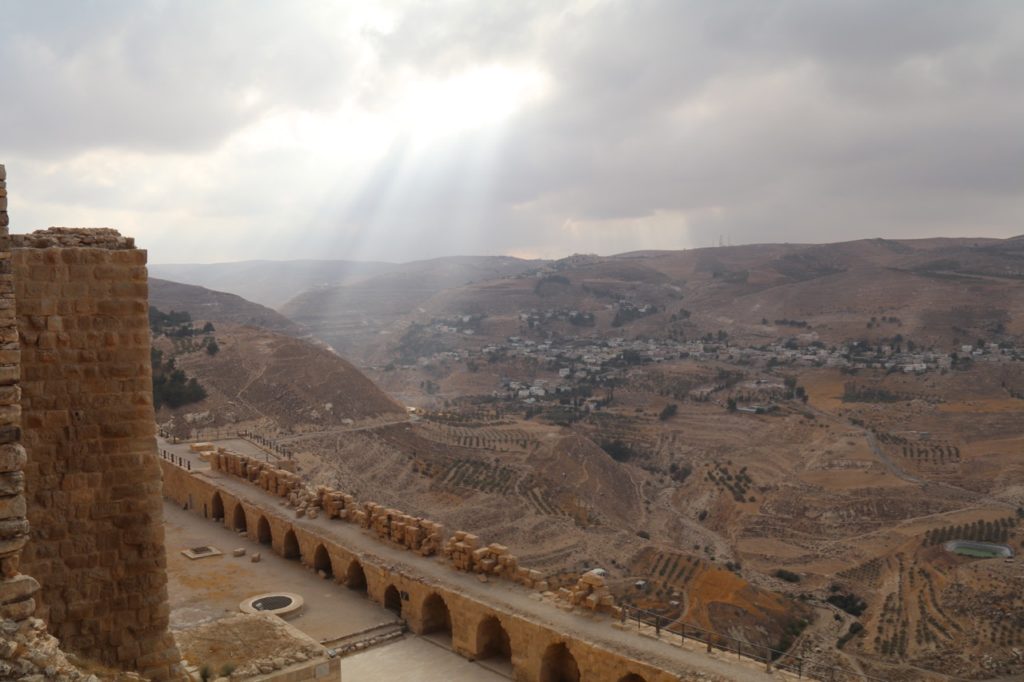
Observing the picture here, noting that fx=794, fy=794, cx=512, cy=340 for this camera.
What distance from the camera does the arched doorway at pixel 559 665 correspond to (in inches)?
418

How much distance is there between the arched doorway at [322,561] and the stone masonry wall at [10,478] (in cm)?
1155

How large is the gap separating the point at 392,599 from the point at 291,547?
3704mm

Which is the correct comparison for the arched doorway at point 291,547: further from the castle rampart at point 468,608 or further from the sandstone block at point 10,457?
the sandstone block at point 10,457

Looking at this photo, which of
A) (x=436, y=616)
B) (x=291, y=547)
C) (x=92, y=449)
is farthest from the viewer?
(x=291, y=547)

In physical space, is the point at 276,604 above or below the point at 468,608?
below

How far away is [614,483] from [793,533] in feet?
33.7

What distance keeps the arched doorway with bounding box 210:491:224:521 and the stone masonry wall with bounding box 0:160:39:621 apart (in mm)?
16017

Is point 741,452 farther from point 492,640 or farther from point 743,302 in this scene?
point 743,302

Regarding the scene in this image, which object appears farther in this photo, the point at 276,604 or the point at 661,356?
the point at 661,356

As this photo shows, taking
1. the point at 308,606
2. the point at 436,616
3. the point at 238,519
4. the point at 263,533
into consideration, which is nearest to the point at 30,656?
the point at 436,616

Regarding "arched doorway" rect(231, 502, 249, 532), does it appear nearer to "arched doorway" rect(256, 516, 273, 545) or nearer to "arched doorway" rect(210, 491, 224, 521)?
"arched doorway" rect(210, 491, 224, 521)

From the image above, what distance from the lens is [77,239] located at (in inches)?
227

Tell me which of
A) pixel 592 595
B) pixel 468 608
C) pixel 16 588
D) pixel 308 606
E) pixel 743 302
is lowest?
pixel 308 606

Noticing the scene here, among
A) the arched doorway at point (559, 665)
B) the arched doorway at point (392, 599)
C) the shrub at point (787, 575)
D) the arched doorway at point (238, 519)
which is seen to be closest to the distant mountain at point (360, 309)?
the shrub at point (787, 575)
